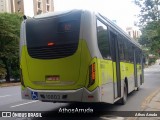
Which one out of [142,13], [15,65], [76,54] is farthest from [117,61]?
[15,65]

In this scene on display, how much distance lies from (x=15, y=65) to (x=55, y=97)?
3578 centimetres

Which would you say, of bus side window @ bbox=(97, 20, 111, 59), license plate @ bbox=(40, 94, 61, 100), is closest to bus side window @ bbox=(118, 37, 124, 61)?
bus side window @ bbox=(97, 20, 111, 59)

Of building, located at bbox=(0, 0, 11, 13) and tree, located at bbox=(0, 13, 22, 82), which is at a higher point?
building, located at bbox=(0, 0, 11, 13)

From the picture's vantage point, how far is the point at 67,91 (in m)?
8.90

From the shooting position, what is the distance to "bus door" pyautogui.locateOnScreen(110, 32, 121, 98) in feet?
36.1

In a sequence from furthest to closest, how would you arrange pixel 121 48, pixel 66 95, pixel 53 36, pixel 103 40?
1. pixel 121 48
2. pixel 103 40
3. pixel 53 36
4. pixel 66 95

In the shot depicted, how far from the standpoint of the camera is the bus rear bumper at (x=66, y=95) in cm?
868

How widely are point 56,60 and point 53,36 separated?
2.28ft

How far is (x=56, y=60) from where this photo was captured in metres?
9.16

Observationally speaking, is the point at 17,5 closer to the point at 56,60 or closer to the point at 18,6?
the point at 18,6

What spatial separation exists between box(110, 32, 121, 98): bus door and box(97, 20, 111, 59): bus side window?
771 millimetres

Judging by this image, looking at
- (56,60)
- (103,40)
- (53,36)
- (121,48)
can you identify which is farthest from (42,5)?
(56,60)

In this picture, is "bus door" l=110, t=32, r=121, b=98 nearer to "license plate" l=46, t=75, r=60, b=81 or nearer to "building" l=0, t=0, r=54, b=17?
"license plate" l=46, t=75, r=60, b=81

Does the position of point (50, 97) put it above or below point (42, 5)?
below
